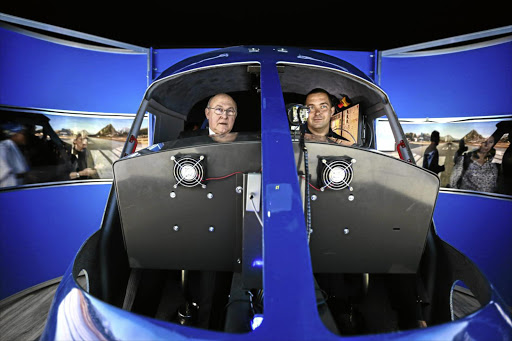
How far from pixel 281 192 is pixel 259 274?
52 centimetres

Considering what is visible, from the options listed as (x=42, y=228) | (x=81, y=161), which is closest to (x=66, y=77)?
(x=81, y=161)

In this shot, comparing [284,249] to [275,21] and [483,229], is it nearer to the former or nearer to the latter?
[483,229]

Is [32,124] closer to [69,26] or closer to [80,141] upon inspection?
[80,141]

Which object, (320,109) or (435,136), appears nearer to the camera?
(320,109)

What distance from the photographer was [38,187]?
321 centimetres

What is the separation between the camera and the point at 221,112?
2.62 meters

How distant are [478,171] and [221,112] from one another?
3031 millimetres

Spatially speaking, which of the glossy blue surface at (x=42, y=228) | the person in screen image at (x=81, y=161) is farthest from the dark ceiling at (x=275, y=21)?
the glossy blue surface at (x=42, y=228)

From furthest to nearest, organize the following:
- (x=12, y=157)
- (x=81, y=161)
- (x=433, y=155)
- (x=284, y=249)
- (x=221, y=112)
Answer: (x=433, y=155) < (x=81, y=161) < (x=12, y=157) < (x=221, y=112) < (x=284, y=249)

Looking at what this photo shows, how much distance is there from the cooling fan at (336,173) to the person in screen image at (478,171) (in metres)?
2.91

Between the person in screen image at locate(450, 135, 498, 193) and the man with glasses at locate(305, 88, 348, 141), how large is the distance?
195cm

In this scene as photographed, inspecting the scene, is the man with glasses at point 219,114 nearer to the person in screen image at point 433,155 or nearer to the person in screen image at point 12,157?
the person in screen image at point 12,157

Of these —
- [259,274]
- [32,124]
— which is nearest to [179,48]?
[32,124]

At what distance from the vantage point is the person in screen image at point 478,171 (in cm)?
327
